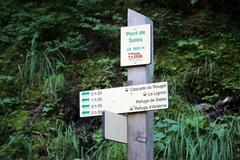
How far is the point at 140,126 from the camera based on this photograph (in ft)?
11.4

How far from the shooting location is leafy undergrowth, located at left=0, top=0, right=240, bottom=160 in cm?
490

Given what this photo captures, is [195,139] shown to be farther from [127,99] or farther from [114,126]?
[114,126]

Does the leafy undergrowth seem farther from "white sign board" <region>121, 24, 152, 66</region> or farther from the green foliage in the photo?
"white sign board" <region>121, 24, 152, 66</region>

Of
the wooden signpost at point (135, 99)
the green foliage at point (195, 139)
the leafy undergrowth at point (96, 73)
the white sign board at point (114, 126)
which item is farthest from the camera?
the leafy undergrowth at point (96, 73)

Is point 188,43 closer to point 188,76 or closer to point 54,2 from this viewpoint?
point 188,76

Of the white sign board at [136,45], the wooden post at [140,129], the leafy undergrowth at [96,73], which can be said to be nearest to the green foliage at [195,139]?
the leafy undergrowth at [96,73]

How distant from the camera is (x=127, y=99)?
3520 millimetres

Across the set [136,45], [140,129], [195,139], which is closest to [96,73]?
[195,139]

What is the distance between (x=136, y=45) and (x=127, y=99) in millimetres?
417

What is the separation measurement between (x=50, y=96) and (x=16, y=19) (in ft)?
7.82

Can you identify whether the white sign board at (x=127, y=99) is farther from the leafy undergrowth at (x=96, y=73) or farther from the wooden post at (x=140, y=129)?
the leafy undergrowth at (x=96, y=73)

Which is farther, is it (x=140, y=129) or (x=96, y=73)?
(x=96, y=73)

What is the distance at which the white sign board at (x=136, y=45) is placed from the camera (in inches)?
139

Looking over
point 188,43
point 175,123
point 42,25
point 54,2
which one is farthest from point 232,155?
point 54,2
